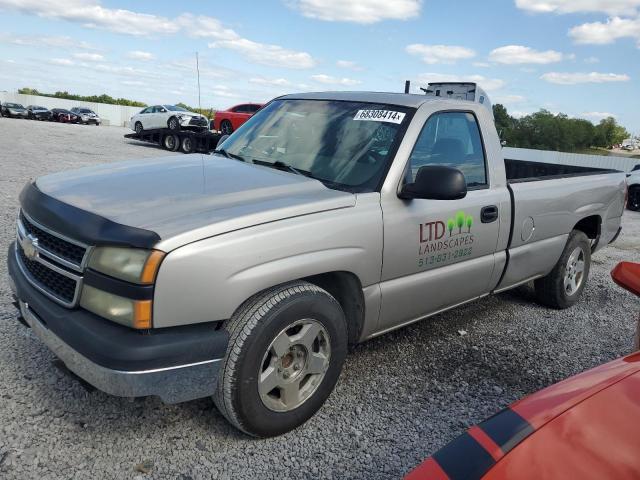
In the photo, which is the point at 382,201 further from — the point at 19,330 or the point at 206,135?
the point at 206,135

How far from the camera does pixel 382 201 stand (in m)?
2.98

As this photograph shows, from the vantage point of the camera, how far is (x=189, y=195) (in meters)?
2.69

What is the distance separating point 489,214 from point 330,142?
121 cm

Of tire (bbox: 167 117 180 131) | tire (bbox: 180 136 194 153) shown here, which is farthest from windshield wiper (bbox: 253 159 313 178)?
tire (bbox: 167 117 180 131)

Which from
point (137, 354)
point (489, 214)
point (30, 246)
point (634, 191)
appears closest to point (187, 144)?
point (634, 191)

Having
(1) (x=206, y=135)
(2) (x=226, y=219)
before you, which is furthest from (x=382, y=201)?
(1) (x=206, y=135)

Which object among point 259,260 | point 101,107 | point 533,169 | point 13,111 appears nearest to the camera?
point 259,260

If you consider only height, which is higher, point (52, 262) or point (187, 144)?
point (52, 262)

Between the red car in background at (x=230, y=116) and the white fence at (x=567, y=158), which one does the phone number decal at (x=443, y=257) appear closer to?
the red car in background at (x=230, y=116)

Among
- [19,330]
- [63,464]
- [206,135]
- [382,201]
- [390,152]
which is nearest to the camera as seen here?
[63,464]

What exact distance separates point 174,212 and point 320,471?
1.38 meters

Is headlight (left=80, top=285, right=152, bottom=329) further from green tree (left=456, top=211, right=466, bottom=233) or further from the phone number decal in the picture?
green tree (left=456, top=211, right=466, bottom=233)

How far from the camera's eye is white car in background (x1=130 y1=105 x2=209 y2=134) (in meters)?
22.8

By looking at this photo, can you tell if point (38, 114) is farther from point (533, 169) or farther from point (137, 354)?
point (137, 354)
